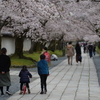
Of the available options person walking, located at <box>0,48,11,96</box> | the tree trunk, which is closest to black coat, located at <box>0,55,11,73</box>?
person walking, located at <box>0,48,11,96</box>

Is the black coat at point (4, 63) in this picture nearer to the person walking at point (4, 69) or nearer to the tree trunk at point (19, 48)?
the person walking at point (4, 69)

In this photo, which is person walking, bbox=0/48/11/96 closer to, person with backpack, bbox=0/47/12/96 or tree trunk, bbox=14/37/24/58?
person with backpack, bbox=0/47/12/96

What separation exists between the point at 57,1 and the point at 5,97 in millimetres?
14496

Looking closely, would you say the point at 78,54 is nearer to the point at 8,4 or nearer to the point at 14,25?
the point at 14,25

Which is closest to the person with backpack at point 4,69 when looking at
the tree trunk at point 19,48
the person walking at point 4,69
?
the person walking at point 4,69

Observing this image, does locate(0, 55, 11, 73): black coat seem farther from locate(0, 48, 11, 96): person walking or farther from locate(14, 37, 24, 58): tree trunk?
locate(14, 37, 24, 58): tree trunk

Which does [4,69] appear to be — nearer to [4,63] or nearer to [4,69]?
[4,69]

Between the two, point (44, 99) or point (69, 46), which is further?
point (69, 46)

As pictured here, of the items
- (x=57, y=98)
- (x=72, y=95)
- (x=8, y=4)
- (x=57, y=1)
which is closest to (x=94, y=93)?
(x=72, y=95)

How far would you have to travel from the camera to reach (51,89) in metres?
11.6

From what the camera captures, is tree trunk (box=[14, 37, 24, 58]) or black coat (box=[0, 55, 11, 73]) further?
tree trunk (box=[14, 37, 24, 58])

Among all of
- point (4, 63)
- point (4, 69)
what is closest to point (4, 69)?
point (4, 69)

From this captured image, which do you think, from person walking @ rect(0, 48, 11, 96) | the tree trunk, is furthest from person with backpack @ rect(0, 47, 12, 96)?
the tree trunk

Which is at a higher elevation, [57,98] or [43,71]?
[43,71]
